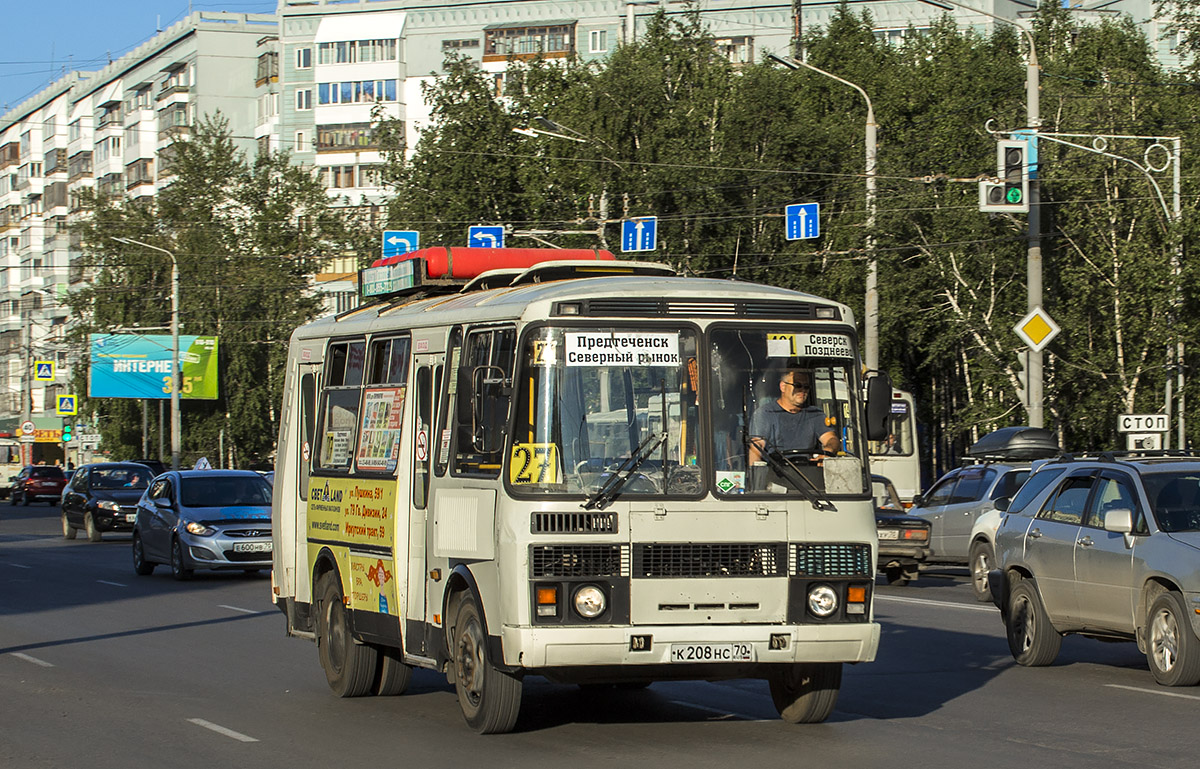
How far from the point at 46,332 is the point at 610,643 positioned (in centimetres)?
10927

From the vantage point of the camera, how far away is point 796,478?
394 inches

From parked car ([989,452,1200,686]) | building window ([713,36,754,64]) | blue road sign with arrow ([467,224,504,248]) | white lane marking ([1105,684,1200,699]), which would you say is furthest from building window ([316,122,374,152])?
white lane marking ([1105,684,1200,699])

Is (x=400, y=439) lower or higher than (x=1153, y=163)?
lower

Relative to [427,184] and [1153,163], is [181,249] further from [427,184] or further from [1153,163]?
[1153,163]

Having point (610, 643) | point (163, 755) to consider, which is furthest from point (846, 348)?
point (163, 755)

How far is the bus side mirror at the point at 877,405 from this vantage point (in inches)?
406

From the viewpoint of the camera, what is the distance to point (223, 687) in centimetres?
1324

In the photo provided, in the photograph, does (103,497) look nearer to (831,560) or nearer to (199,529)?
(199,529)

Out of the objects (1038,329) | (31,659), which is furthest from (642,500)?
(1038,329)

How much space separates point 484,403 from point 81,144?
105 m

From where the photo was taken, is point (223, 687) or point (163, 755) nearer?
point (163, 755)

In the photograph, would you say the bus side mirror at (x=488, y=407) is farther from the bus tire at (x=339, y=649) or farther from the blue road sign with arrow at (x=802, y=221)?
the blue road sign with arrow at (x=802, y=221)

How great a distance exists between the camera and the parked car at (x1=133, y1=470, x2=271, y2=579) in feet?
82.9

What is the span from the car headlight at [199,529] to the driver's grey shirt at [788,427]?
16675mm
